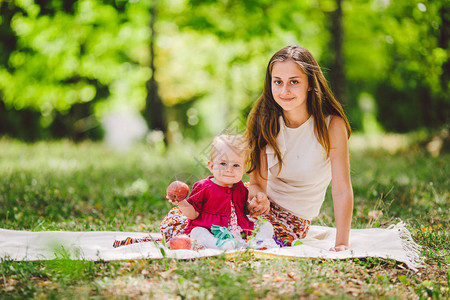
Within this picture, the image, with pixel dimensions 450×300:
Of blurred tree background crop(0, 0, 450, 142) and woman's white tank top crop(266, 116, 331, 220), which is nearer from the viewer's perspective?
woman's white tank top crop(266, 116, 331, 220)

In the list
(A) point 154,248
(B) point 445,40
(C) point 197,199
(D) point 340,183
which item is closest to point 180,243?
(A) point 154,248

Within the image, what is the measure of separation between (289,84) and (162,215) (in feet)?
6.63

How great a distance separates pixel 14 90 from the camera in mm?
9023

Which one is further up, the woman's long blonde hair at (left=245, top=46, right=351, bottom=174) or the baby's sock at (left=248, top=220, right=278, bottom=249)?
the woman's long blonde hair at (left=245, top=46, right=351, bottom=174)

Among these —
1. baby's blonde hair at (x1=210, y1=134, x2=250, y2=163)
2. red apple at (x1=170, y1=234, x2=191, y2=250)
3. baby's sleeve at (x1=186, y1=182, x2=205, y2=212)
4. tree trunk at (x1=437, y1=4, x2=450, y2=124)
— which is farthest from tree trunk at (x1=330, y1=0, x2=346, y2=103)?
red apple at (x1=170, y1=234, x2=191, y2=250)

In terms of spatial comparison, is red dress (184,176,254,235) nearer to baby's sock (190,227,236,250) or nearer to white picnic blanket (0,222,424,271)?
baby's sock (190,227,236,250)

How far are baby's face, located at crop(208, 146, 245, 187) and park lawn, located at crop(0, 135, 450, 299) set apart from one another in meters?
0.43

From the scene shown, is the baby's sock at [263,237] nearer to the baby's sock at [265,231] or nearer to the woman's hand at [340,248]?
the baby's sock at [265,231]

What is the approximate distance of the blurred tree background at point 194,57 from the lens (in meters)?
7.68

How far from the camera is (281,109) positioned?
345 cm

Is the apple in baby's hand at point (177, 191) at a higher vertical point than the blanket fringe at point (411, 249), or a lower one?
higher

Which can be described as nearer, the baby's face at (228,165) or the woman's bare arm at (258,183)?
the baby's face at (228,165)

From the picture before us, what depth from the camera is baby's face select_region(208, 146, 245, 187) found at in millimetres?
3014

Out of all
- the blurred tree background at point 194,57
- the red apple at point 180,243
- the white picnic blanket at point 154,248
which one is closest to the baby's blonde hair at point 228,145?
the red apple at point 180,243
